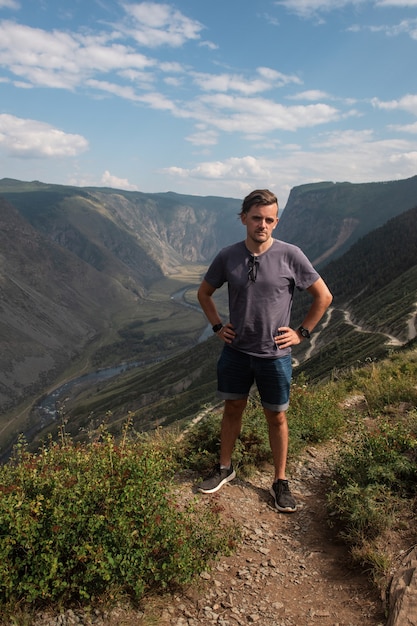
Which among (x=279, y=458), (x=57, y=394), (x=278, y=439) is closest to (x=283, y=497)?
(x=279, y=458)

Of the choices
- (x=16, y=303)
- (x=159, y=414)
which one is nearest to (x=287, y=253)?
(x=159, y=414)

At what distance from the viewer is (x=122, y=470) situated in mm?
5047

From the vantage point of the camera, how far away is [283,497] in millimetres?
6121

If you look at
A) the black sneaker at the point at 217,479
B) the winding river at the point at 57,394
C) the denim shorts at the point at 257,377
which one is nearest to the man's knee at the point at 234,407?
the denim shorts at the point at 257,377

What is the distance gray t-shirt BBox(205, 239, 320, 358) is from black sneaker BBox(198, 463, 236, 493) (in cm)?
199

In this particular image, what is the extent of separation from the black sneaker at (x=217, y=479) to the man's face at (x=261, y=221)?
346 centimetres

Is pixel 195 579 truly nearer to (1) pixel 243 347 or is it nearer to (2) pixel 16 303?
(1) pixel 243 347

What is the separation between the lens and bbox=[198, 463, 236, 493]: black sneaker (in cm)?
628

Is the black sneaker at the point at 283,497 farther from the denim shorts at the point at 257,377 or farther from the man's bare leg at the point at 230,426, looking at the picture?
the denim shorts at the point at 257,377

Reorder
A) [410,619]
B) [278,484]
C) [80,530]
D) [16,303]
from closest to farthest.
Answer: [410,619]
[80,530]
[278,484]
[16,303]

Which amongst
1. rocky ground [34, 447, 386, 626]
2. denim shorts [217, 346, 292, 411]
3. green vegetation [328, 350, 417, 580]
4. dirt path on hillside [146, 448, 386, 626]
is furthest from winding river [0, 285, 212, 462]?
green vegetation [328, 350, 417, 580]

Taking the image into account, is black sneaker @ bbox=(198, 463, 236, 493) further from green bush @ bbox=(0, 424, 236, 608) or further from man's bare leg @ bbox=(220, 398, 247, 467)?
green bush @ bbox=(0, 424, 236, 608)

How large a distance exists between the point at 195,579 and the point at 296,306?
424ft

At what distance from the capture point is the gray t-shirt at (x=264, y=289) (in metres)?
5.75
